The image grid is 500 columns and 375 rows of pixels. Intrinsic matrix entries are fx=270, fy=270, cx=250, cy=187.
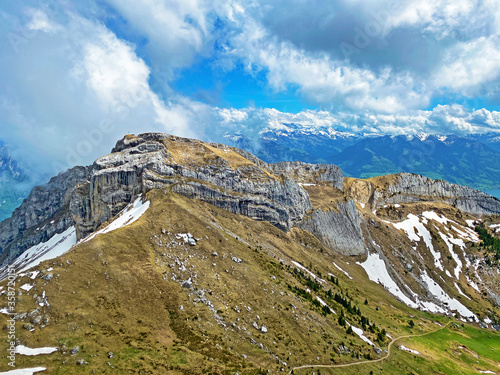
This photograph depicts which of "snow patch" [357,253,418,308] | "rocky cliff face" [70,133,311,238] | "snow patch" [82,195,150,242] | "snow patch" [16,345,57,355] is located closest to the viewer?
"snow patch" [16,345,57,355]

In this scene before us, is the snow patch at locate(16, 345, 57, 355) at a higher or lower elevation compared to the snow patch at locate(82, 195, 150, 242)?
lower

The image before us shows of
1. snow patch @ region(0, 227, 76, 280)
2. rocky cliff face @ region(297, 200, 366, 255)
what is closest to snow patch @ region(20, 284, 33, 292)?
snow patch @ region(0, 227, 76, 280)

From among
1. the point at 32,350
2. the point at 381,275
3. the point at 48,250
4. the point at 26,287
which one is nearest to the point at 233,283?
the point at 32,350

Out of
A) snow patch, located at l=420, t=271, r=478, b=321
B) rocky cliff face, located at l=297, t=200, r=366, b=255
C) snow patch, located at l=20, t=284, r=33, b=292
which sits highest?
rocky cliff face, located at l=297, t=200, r=366, b=255

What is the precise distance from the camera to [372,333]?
329 ft

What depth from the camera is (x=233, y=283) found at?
8525cm

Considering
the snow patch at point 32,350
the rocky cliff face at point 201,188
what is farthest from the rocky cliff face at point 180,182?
the snow patch at point 32,350

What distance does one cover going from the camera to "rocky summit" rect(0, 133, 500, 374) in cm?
5425

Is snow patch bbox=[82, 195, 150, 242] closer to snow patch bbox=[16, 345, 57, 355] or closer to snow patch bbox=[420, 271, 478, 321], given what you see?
snow patch bbox=[16, 345, 57, 355]

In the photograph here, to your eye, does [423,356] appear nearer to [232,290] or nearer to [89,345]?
[232,290]

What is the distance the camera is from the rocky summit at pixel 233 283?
54.2 metres

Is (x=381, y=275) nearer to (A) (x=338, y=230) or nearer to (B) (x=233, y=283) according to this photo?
(A) (x=338, y=230)

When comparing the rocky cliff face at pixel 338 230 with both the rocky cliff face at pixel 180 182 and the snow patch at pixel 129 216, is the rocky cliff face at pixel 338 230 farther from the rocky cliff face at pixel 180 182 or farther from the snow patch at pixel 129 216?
the snow patch at pixel 129 216

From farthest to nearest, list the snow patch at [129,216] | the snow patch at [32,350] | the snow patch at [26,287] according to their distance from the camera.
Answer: the snow patch at [129,216] → the snow patch at [26,287] → the snow patch at [32,350]
